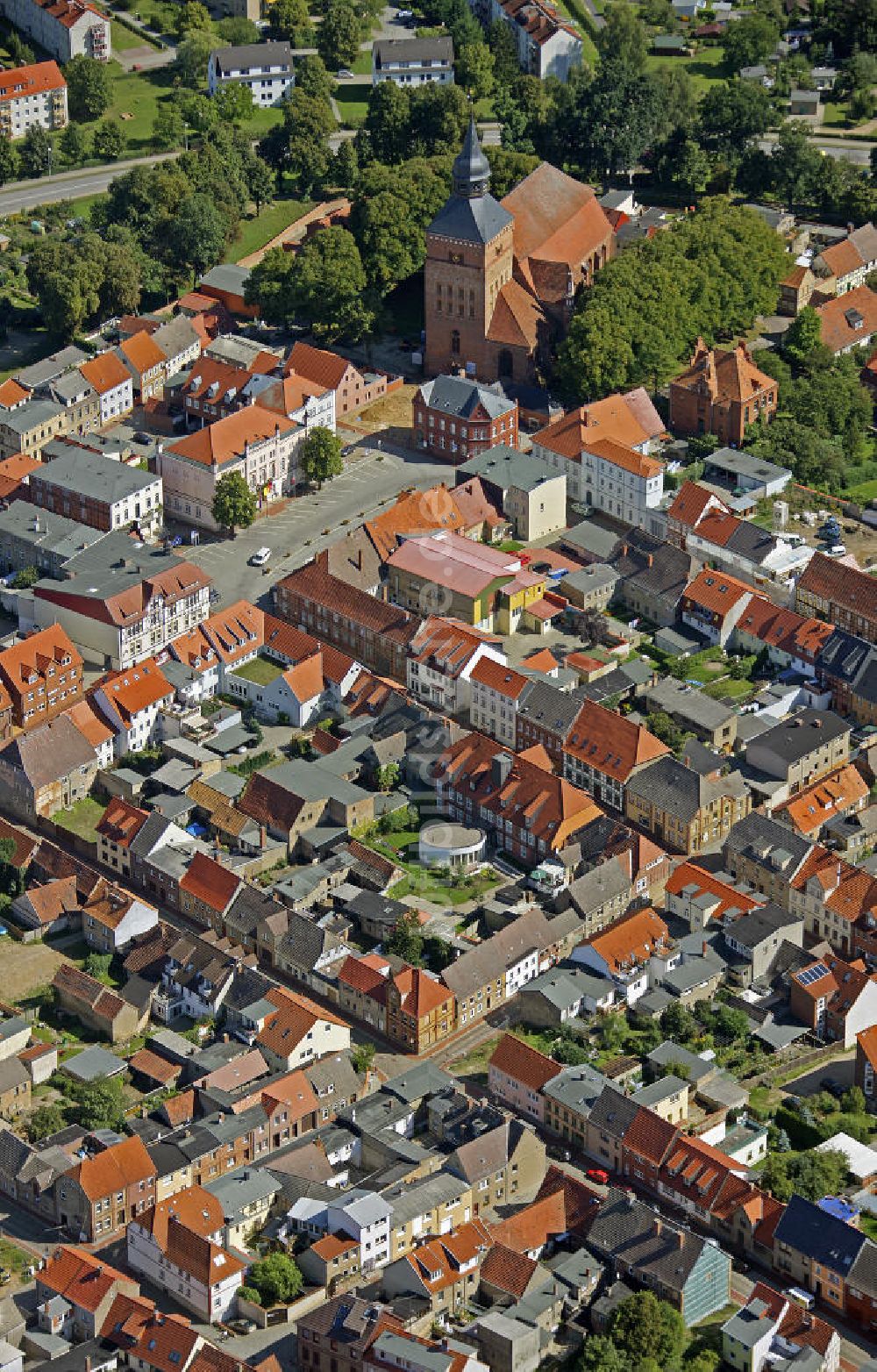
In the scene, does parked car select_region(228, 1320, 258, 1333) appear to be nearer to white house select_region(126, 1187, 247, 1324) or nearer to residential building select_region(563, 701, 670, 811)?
white house select_region(126, 1187, 247, 1324)

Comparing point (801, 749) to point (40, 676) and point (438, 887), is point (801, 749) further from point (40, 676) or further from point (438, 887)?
point (40, 676)

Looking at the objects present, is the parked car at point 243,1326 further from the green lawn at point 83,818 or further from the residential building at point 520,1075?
the green lawn at point 83,818

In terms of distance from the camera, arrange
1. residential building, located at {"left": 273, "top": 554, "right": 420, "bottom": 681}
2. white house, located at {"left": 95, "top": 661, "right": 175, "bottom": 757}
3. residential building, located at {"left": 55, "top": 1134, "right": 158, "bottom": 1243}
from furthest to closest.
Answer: residential building, located at {"left": 273, "top": 554, "right": 420, "bottom": 681} < white house, located at {"left": 95, "top": 661, "right": 175, "bottom": 757} < residential building, located at {"left": 55, "top": 1134, "right": 158, "bottom": 1243}

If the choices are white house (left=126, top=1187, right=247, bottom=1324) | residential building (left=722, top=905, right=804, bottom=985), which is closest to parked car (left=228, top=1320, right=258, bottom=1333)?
white house (left=126, top=1187, right=247, bottom=1324)

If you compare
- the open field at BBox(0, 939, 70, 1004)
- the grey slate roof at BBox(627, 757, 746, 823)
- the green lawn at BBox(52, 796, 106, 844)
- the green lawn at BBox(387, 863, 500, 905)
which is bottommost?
the open field at BBox(0, 939, 70, 1004)

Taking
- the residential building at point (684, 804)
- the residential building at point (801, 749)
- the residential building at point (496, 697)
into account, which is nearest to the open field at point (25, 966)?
the residential building at point (496, 697)

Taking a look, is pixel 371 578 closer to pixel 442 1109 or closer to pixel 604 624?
pixel 604 624
